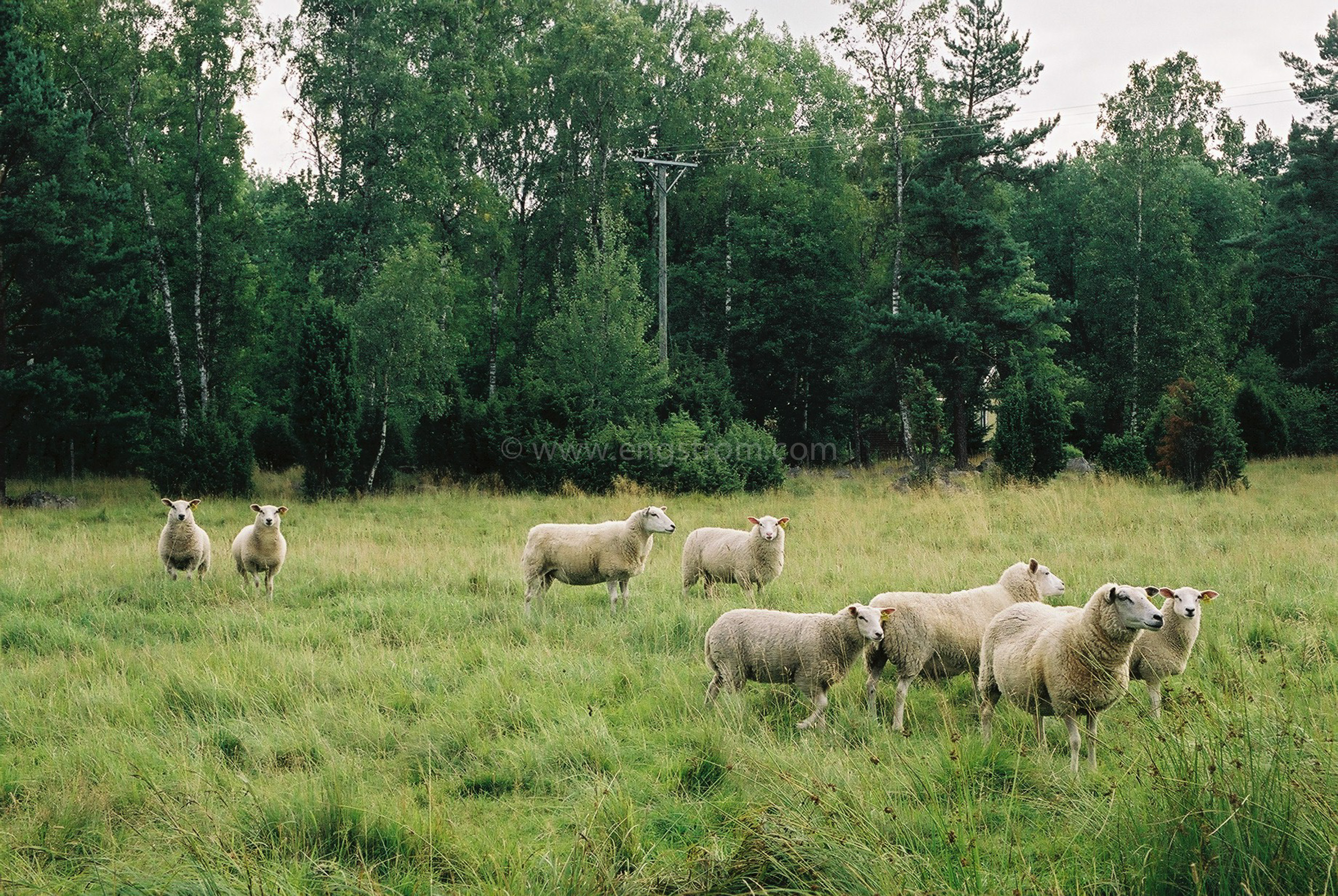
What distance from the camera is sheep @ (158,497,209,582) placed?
37.7 ft

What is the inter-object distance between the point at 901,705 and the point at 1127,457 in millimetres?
19558

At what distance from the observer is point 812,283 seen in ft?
114

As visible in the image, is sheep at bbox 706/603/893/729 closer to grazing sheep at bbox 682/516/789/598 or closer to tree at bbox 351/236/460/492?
grazing sheep at bbox 682/516/789/598

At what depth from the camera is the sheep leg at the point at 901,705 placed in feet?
19.5

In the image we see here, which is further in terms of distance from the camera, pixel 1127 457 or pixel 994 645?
pixel 1127 457

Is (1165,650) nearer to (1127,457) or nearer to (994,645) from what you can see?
(994,645)

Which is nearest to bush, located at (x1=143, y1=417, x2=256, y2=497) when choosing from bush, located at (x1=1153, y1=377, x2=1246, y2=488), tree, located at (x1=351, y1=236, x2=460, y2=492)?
tree, located at (x1=351, y1=236, x2=460, y2=492)

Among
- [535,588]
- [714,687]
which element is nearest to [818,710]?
[714,687]

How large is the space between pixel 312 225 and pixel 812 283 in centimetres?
1763

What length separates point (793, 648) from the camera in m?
6.33

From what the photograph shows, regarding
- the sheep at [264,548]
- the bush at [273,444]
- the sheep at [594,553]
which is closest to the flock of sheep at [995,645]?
the sheep at [594,553]

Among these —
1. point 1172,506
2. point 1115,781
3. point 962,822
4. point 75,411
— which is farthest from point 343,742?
point 75,411

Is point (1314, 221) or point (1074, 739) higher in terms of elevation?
point (1314, 221)

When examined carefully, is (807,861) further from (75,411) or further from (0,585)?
(75,411)
